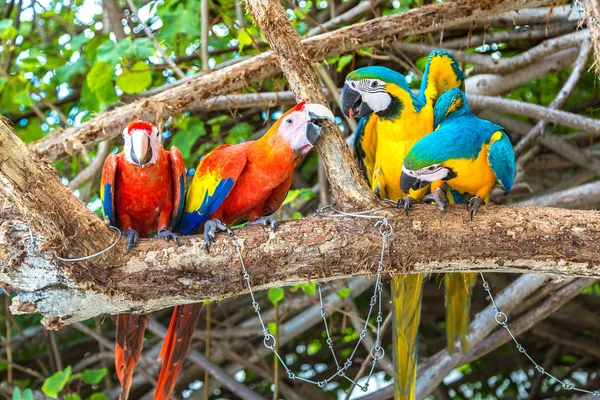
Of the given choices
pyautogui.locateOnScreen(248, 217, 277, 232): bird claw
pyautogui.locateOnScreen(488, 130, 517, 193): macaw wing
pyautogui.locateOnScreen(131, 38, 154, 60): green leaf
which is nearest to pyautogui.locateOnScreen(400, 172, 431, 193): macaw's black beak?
pyautogui.locateOnScreen(488, 130, 517, 193): macaw wing

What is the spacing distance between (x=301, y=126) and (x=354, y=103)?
0.64 ft

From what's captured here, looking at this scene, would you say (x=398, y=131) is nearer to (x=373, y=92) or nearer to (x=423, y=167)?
(x=373, y=92)

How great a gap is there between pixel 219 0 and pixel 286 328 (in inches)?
67.9

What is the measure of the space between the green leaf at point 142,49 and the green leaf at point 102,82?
0.80ft

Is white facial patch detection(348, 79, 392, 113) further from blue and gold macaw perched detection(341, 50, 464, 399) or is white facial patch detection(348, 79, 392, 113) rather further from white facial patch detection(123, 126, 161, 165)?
white facial patch detection(123, 126, 161, 165)

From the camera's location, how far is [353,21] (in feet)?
11.0

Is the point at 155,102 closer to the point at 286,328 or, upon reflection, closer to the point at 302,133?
the point at 302,133

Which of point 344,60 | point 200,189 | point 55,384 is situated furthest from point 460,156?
point 55,384

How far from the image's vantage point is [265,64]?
8.88 ft

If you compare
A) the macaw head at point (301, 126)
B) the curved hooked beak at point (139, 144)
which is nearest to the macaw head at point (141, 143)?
the curved hooked beak at point (139, 144)

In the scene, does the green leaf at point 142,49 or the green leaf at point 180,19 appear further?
the green leaf at point 180,19

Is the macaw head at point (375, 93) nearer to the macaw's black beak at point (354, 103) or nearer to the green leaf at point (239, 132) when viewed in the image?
the macaw's black beak at point (354, 103)

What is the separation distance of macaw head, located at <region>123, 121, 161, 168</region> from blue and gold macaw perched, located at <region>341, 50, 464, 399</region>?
62cm

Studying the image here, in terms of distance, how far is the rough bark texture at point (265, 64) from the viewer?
2645 mm
